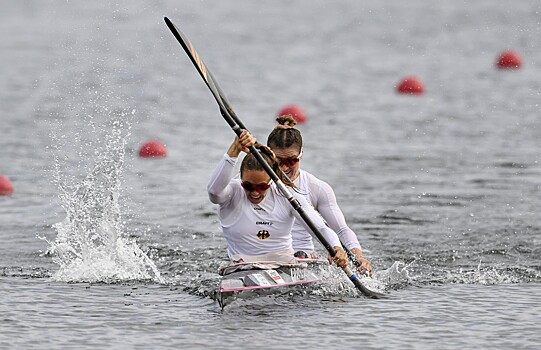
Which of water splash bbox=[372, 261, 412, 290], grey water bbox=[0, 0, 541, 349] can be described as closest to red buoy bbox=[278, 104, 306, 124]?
grey water bbox=[0, 0, 541, 349]

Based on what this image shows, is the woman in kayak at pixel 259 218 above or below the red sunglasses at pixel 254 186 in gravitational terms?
below

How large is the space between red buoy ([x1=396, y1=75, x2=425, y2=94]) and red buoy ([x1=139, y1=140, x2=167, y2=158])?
7.15 metres

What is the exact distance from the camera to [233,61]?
84.7 feet

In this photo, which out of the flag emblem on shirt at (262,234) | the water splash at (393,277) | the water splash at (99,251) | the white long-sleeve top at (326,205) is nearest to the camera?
the flag emblem on shirt at (262,234)

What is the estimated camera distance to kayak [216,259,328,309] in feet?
28.4

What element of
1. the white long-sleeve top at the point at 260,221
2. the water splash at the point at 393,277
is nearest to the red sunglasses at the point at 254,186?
the white long-sleeve top at the point at 260,221

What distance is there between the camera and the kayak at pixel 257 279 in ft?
28.4

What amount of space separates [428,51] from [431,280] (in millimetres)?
18202

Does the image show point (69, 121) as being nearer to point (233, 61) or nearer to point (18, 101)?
point (18, 101)

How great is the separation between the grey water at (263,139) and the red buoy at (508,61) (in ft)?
1.38

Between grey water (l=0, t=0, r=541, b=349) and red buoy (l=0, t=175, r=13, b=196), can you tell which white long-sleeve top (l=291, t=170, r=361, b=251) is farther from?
red buoy (l=0, t=175, r=13, b=196)

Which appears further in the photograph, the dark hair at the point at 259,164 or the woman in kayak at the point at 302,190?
the woman in kayak at the point at 302,190

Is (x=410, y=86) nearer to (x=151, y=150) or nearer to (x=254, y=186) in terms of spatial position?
(x=151, y=150)

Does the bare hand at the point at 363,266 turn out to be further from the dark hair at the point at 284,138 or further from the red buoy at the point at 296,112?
the red buoy at the point at 296,112
